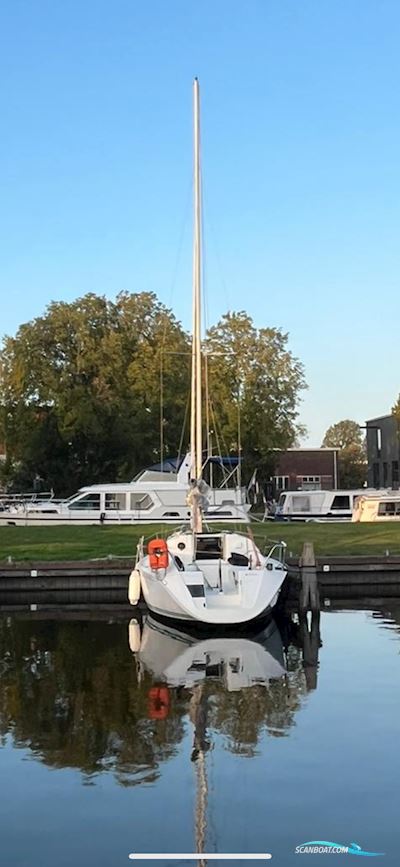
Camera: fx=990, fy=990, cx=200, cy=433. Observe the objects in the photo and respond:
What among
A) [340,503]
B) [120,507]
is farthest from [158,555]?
[340,503]

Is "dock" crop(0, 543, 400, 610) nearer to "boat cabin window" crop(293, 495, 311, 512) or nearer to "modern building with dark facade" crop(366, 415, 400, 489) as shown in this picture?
"boat cabin window" crop(293, 495, 311, 512)

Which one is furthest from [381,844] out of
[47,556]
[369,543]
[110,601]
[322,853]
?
[369,543]

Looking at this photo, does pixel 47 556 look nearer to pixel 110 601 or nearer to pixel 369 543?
pixel 110 601

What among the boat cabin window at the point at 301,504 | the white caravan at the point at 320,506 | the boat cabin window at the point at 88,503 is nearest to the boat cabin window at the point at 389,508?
the white caravan at the point at 320,506

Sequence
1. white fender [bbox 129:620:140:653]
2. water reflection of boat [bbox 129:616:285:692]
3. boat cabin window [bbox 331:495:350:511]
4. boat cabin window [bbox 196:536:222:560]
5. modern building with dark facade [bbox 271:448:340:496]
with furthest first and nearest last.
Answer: modern building with dark facade [bbox 271:448:340:496] < boat cabin window [bbox 331:495:350:511] < boat cabin window [bbox 196:536:222:560] < white fender [bbox 129:620:140:653] < water reflection of boat [bbox 129:616:285:692]

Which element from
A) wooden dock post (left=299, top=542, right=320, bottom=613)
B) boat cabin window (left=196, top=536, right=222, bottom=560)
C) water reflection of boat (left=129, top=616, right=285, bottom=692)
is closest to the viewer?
water reflection of boat (left=129, top=616, right=285, bottom=692)

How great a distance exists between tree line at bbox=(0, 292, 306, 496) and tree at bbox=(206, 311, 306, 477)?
2.7 inches

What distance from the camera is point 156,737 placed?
1289 cm

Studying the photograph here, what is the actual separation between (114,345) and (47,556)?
28726 mm

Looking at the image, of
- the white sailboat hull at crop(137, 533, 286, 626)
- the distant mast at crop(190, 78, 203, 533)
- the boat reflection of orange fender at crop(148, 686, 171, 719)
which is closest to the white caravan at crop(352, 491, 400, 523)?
the distant mast at crop(190, 78, 203, 533)

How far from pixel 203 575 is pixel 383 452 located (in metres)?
60.0

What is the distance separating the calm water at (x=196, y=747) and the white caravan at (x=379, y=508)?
2146 cm

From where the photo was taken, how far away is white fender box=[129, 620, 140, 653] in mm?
19655

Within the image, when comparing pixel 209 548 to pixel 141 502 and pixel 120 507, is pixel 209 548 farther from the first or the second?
pixel 120 507
